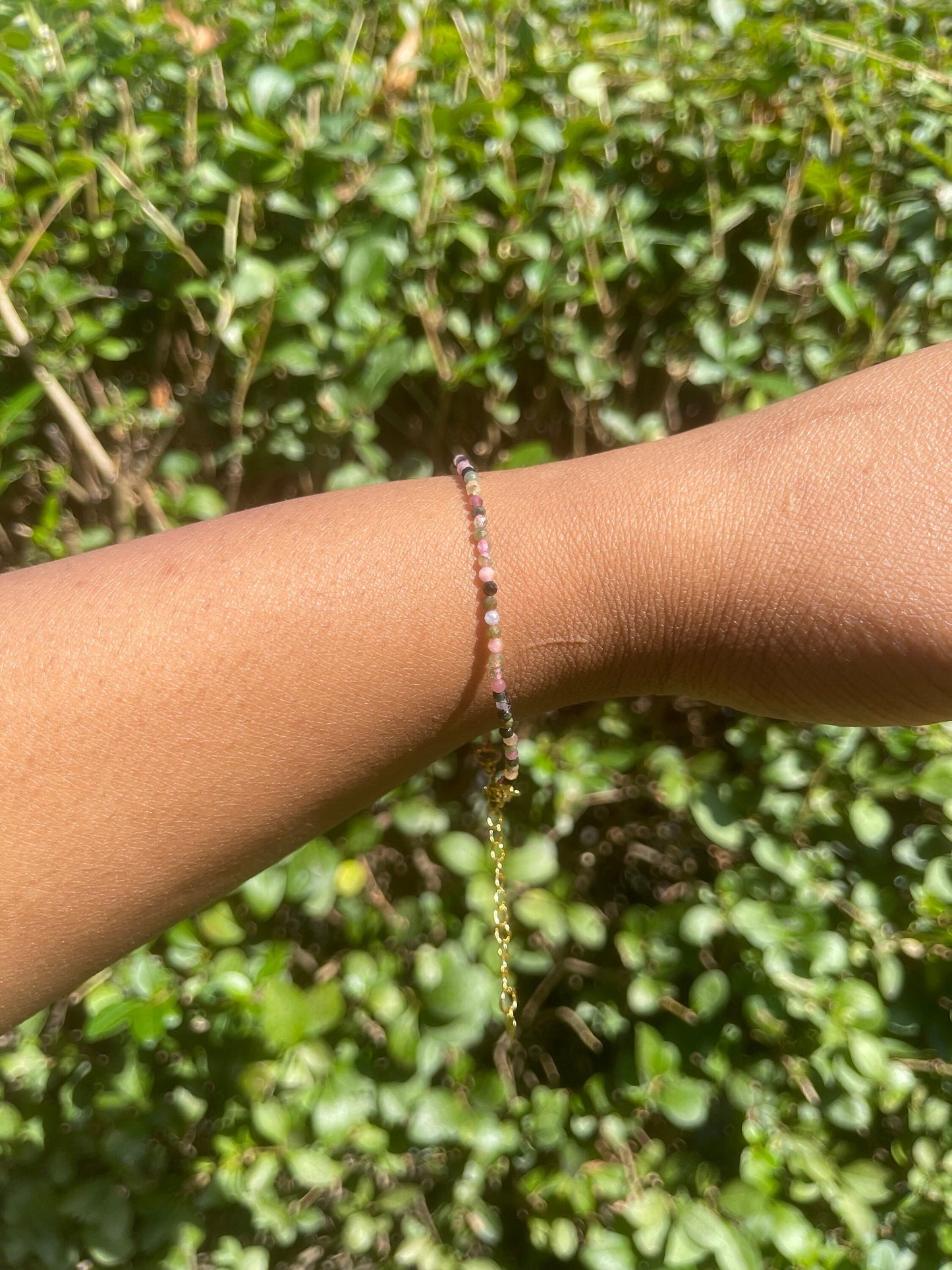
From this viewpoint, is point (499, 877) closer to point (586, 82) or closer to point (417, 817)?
point (417, 817)

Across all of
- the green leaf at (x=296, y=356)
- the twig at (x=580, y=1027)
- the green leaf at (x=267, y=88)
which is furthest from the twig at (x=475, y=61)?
the twig at (x=580, y=1027)

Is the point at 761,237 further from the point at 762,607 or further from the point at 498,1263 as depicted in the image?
the point at 498,1263

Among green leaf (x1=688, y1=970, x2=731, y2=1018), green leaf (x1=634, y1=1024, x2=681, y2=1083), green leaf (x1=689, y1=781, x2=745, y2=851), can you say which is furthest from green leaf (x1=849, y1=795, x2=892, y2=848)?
green leaf (x1=634, y1=1024, x2=681, y2=1083)

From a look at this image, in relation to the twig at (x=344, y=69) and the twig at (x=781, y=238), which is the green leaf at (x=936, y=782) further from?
the twig at (x=344, y=69)

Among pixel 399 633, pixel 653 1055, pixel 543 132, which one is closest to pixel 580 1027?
pixel 653 1055

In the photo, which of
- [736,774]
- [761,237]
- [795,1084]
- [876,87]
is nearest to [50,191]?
[761,237]

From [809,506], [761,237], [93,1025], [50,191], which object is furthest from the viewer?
[761,237]
